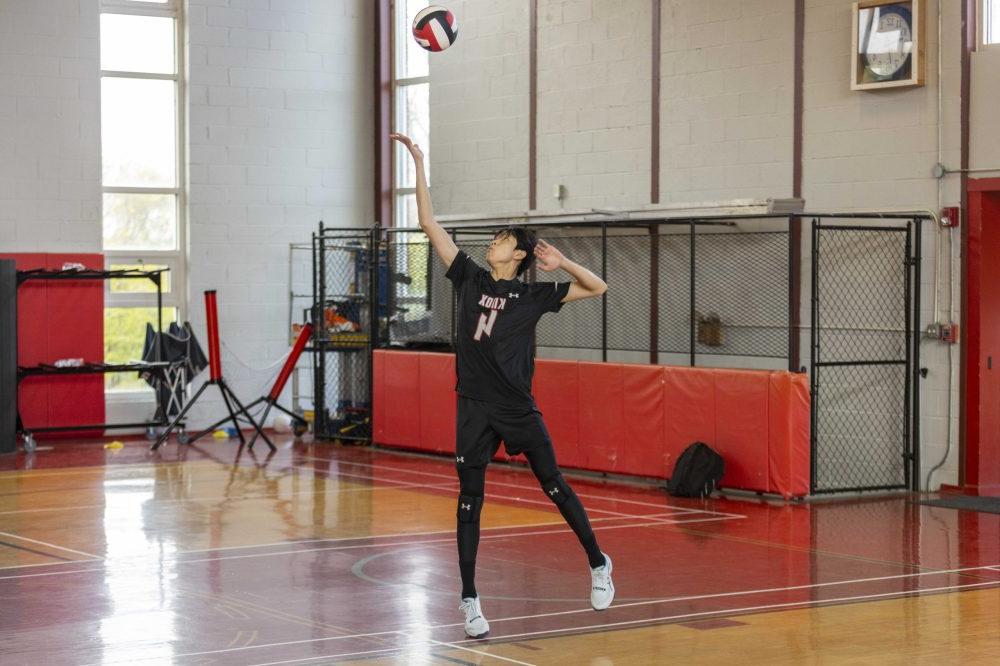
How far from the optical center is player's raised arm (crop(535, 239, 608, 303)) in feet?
24.7

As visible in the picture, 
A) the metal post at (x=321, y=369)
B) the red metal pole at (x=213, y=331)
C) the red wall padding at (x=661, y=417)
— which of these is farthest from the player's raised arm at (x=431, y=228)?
the metal post at (x=321, y=369)

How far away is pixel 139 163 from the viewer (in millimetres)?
19516

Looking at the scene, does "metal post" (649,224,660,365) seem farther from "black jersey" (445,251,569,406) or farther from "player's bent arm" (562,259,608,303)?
"black jersey" (445,251,569,406)

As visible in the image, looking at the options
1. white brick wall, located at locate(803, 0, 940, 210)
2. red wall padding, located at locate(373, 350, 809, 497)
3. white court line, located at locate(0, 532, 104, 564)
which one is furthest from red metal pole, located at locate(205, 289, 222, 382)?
white brick wall, located at locate(803, 0, 940, 210)

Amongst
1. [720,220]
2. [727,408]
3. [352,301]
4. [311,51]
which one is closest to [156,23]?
[311,51]

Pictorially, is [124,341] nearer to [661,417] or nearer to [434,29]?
[434,29]

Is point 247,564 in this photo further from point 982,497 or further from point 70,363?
point 70,363

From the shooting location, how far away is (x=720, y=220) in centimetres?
1446

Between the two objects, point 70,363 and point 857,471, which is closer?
point 857,471

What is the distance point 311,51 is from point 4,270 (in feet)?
17.9

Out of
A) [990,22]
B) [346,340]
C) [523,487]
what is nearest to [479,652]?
[523,487]

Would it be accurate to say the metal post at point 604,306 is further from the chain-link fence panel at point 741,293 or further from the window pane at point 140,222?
the window pane at point 140,222

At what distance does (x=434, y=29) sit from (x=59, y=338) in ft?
25.8

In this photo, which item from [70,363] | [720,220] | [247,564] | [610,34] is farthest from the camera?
[70,363]
